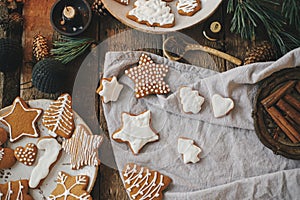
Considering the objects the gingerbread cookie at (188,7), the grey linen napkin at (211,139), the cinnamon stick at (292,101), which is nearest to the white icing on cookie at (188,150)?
the grey linen napkin at (211,139)

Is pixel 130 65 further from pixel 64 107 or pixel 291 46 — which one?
pixel 291 46

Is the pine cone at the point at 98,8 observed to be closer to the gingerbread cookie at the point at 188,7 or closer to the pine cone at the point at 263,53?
the gingerbread cookie at the point at 188,7

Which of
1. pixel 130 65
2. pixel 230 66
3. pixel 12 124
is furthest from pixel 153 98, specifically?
pixel 12 124

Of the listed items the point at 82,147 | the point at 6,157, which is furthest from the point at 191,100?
the point at 6,157

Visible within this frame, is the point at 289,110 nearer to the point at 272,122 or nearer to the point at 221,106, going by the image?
the point at 272,122

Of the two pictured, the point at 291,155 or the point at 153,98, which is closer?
the point at 291,155

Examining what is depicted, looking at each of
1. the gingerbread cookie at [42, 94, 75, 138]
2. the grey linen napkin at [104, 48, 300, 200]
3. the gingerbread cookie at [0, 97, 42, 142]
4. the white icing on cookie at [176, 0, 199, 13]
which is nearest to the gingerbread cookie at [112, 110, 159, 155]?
the grey linen napkin at [104, 48, 300, 200]

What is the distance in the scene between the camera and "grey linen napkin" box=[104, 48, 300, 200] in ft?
4.36

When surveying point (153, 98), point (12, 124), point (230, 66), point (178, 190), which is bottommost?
point (178, 190)

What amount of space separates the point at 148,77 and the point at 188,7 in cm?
Result: 24

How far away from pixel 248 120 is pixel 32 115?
0.61 metres

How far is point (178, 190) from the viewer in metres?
1.36

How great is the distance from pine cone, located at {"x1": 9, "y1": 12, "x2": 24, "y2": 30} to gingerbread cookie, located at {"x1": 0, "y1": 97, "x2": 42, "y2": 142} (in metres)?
0.26

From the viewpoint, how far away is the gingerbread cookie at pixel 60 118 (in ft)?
4.60
